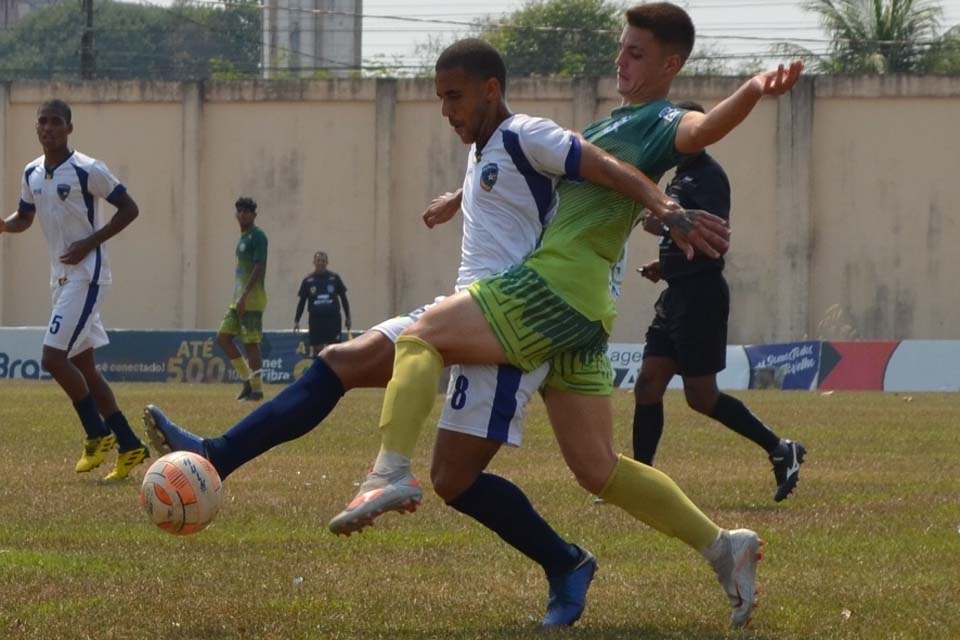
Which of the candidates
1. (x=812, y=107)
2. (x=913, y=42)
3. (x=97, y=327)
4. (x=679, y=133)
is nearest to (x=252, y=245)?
(x=97, y=327)

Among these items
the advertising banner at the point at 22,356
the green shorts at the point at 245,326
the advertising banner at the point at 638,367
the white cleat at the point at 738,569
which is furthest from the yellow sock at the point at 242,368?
the white cleat at the point at 738,569

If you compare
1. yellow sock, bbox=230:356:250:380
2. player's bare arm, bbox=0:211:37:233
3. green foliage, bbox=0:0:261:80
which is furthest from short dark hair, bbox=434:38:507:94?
green foliage, bbox=0:0:261:80

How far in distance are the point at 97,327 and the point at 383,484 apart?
5.94 m

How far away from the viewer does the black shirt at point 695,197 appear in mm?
9047

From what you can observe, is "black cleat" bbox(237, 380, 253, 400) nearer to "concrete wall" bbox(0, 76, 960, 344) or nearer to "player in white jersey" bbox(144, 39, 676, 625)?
"player in white jersey" bbox(144, 39, 676, 625)

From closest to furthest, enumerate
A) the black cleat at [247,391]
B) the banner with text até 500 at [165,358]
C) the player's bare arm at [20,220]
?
the player's bare arm at [20,220] → the black cleat at [247,391] → the banner with text até 500 at [165,358]

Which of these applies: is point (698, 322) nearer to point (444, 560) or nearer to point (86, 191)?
point (444, 560)

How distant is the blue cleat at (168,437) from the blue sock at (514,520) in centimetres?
85

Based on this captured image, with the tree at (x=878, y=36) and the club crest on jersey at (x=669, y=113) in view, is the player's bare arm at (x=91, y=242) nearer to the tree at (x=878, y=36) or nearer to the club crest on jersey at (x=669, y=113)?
the club crest on jersey at (x=669, y=113)

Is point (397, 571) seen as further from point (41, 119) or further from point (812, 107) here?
point (812, 107)

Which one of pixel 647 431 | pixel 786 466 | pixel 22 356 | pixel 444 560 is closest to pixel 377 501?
pixel 444 560

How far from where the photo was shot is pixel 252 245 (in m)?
20.5

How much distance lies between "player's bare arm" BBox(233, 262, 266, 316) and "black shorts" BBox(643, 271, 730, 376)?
11.8 m

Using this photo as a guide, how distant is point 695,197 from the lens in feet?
29.7
